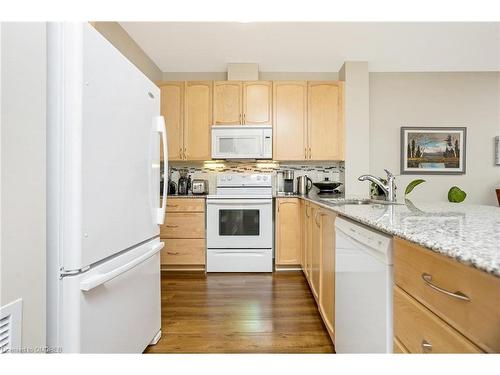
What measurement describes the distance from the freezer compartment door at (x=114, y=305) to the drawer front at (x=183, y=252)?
1.57m

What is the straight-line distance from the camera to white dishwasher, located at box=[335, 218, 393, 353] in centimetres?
94

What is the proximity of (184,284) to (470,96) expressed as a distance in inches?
177

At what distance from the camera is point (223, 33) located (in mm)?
3035

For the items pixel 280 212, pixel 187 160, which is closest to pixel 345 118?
pixel 280 212

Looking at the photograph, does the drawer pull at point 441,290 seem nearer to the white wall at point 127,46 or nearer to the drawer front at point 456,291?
the drawer front at point 456,291

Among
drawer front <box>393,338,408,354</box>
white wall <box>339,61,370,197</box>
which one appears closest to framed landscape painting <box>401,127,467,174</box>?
white wall <box>339,61,370,197</box>

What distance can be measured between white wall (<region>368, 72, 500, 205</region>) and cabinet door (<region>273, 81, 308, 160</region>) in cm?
107

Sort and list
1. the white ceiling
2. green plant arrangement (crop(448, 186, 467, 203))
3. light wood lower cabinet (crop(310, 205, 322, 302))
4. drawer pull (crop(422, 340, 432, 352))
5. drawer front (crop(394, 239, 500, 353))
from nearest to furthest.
→ drawer front (crop(394, 239, 500, 353)) < drawer pull (crop(422, 340, 432, 352)) < light wood lower cabinet (crop(310, 205, 322, 302)) < the white ceiling < green plant arrangement (crop(448, 186, 467, 203))

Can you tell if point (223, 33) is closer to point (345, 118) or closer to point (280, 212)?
point (345, 118)

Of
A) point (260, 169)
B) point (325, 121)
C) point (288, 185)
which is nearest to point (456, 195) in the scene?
point (325, 121)

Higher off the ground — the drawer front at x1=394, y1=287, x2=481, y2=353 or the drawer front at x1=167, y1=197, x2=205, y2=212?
the drawer front at x1=167, y1=197, x2=205, y2=212

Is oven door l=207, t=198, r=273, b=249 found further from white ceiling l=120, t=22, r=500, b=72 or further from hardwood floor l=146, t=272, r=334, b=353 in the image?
white ceiling l=120, t=22, r=500, b=72

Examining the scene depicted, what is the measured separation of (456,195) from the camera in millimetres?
3805

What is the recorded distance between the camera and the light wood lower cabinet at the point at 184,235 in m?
3.38
